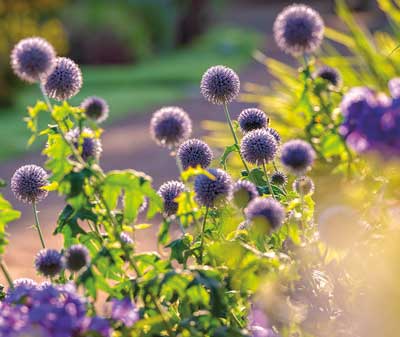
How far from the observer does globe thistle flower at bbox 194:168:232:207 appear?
201 cm

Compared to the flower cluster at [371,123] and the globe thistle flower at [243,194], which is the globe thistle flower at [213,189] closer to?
the globe thistle flower at [243,194]

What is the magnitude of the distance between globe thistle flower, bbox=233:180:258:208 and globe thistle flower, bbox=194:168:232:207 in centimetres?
2

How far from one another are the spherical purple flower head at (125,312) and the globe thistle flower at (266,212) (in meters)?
0.34

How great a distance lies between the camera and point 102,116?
7.59 feet

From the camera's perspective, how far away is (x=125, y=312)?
1.78 m

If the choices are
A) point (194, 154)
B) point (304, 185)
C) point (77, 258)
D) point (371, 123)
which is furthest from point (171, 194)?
point (371, 123)

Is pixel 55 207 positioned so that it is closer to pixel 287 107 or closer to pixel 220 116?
pixel 287 107

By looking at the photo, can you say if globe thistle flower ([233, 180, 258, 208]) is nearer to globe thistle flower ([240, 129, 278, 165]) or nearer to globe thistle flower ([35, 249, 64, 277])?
globe thistle flower ([240, 129, 278, 165])

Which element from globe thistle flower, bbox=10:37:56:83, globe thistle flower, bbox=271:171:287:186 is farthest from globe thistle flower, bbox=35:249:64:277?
globe thistle flower, bbox=271:171:287:186

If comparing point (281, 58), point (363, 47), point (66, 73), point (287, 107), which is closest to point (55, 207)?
point (287, 107)

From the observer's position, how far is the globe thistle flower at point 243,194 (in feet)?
6.52

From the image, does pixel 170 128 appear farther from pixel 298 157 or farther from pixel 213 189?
pixel 298 157

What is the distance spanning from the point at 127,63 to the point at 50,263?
1372 cm

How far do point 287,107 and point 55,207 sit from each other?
2.85m
